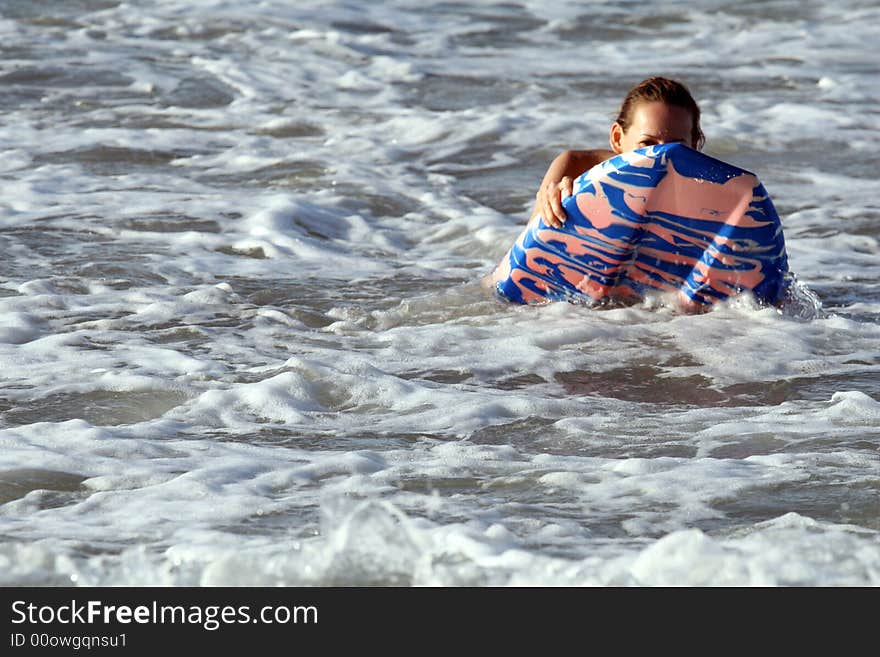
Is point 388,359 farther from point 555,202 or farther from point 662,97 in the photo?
point 662,97

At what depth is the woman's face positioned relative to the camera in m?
4.45

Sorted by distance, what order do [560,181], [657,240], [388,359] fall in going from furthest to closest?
[560,181] < [657,240] < [388,359]

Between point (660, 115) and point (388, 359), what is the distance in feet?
3.89

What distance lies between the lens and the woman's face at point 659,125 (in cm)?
445

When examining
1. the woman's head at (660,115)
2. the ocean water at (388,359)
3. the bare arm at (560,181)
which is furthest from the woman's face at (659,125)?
the ocean water at (388,359)

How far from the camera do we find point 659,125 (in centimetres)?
445

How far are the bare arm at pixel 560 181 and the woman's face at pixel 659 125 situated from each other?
23 centimetres

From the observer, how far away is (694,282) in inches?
177

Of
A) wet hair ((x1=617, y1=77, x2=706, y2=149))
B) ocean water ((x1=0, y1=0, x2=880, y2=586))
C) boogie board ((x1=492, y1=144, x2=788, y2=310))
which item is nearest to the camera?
ocean water ((x1=0, y1=0, x2=880, y2=586))

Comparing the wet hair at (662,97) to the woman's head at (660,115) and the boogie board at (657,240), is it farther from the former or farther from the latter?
the boogie board at (657,240)

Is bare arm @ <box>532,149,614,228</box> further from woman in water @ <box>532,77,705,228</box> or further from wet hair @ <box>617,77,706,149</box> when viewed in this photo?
wet hair @ <box>617,77,706,149</box>

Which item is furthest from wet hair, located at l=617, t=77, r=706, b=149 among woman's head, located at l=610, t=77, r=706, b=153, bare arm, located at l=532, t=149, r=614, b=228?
bare arm, located at l=532, t=149, r=614, b=228

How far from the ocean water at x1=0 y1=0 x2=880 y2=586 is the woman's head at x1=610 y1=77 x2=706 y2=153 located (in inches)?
21.6

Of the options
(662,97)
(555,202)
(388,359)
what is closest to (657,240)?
(555,202)
